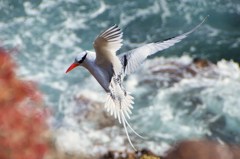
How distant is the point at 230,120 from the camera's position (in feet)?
25.8

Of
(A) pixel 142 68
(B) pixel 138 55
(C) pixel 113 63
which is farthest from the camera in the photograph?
(A) pixel 142 68

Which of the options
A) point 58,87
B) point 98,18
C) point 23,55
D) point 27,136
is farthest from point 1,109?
point 98,18

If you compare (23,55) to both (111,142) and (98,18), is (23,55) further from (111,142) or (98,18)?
(111,142)

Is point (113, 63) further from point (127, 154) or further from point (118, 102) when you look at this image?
point (127, 154)

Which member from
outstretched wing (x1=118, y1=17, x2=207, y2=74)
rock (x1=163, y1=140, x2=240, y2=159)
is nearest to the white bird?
outstretched wing (x1=118, y1=17, x2=207, y2=74)

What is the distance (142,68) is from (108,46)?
6.05 metres

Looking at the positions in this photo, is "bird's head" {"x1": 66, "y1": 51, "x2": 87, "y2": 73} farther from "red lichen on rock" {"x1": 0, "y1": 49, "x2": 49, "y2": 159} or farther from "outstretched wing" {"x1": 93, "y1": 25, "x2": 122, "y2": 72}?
"red lichen on rock" {"x1": 0, "y1": 49, "x2": 49, "y2": 159}

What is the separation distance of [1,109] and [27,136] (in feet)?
1.70

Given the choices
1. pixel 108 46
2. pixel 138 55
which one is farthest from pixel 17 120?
pixel 108 46

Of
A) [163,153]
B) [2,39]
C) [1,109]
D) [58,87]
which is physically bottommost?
[163,153]

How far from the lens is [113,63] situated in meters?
2.88

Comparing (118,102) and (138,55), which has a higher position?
(138,55)

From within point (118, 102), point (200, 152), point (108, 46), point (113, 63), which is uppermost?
point (108, 46)

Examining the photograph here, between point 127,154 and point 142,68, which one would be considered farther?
point 142,68
